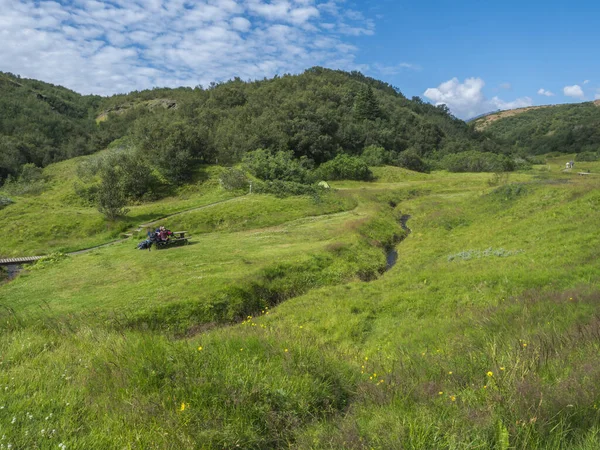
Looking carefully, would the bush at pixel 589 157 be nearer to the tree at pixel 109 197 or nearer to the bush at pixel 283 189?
the bush at pixel 283 189

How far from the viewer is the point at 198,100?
412 feet

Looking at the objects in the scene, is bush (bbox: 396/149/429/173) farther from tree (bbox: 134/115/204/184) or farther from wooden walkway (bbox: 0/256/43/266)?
wooden walkway (bbox: 0/256/43/266)

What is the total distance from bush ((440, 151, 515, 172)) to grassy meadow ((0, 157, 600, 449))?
6277 centimetres

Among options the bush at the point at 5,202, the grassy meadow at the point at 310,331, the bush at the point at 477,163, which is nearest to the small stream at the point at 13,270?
the grassy meadow at the point at 310,331

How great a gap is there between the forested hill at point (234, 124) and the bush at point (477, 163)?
1121 centimetres

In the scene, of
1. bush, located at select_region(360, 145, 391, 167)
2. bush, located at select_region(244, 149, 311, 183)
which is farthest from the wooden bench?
bush, located at select_region(360, 145, 391, 167)

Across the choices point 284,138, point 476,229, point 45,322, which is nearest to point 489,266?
point 476,229

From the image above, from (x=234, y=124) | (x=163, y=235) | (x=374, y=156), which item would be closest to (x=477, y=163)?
(x=374, y=156)

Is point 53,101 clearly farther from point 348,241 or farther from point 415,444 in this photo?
point 415,444

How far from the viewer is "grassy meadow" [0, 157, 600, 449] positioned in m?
4.30

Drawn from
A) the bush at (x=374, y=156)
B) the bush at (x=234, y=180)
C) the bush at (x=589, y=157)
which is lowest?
the bush at (x=234, y=180)

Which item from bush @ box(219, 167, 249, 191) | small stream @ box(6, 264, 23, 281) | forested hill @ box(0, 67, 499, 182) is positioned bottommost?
small stream @ box(6, 264, 23, 281)

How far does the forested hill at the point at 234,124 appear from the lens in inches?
2901

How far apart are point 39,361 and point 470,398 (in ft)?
22.8
